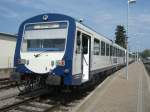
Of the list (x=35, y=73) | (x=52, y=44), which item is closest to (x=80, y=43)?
(x=52, y=44)

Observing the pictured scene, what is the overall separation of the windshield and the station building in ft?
42.1

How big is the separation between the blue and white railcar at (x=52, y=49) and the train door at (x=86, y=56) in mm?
353

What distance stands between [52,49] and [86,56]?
8.30 feet

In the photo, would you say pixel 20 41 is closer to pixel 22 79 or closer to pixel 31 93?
pixel 22 79

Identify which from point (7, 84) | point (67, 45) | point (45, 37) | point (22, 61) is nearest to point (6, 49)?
point (7, 84)

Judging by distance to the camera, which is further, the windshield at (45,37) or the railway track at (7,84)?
the railway track at (7,84)

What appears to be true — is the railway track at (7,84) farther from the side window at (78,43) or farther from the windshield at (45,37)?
the side window at (78,43)

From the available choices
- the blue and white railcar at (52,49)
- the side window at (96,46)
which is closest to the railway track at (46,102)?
the blue and white railcar at (52,49)

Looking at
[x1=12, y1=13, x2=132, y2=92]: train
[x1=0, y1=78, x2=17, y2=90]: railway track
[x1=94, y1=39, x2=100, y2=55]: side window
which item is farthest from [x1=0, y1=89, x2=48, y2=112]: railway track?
[x1=94, y1=39, x2=100, y2=55]: side window

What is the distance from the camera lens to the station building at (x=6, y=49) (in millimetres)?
25016

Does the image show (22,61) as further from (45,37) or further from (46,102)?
(46,102)

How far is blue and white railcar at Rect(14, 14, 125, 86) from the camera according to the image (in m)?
11.1

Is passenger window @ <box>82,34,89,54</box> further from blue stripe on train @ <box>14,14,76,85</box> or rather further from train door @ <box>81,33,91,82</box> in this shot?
blue stripe on train @ <box>14,14,76,85</box>

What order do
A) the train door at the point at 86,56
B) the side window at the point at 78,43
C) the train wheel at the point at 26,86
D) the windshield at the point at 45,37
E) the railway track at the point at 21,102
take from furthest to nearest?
the train door at the point at 86,56, the train wheel at the point at 26,86, the side window at the point at 78,43, the windshield at the point at 45,37, the railway track at the point at 21,102
